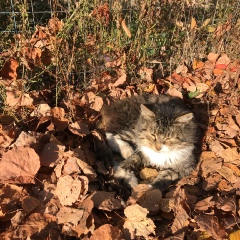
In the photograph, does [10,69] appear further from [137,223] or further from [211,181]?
[211,181]

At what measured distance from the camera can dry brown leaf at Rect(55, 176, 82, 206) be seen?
2.49m

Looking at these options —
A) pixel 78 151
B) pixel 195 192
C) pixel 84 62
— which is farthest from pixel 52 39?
pixel 195 192

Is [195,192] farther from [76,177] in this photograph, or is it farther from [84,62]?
[84,62]

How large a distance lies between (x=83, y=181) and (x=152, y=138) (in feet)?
3.26

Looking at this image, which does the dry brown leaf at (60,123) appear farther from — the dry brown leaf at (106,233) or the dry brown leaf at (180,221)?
the dry brown leaf at (180,221)

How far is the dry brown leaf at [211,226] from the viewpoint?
95.5 inches

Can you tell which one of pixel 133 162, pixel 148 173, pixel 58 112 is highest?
pixel 58 112

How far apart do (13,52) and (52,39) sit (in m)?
0.52

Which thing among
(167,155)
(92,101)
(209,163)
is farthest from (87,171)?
(209,163)

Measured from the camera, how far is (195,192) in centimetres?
318

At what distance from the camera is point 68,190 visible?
251 centimetres

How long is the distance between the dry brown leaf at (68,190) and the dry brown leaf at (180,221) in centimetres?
84

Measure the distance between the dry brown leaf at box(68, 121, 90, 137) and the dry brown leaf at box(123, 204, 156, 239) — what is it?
0.93m

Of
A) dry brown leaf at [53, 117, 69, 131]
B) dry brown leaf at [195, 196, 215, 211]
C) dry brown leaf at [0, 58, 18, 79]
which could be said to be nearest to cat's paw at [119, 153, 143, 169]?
dry brown leaf at [53, 117, 69, 131]
